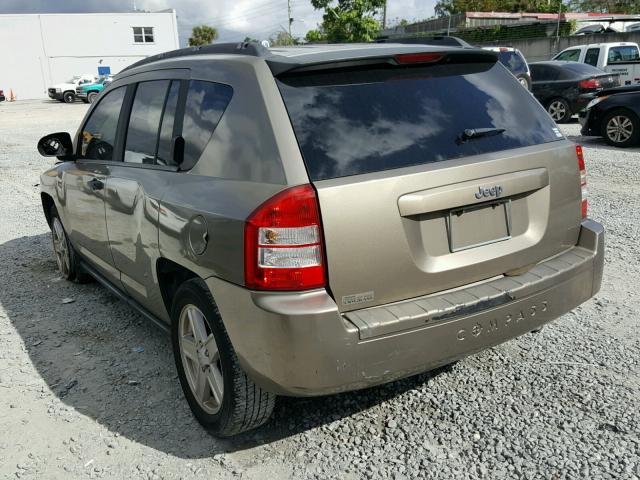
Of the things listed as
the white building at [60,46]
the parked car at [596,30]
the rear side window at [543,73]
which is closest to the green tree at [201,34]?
the white building at [60,46]

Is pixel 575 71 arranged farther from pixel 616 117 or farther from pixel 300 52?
pixel 300 52

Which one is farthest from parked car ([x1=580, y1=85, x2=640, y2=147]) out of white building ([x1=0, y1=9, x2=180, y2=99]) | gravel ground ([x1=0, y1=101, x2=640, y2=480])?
white building ([x1=0, y1=9, x2=180, y2=99])

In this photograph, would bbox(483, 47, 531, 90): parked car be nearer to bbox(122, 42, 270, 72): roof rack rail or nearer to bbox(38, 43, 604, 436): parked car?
bbox(38, 43, 604, 436): parked car

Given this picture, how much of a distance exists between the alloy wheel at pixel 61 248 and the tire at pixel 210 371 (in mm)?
2538

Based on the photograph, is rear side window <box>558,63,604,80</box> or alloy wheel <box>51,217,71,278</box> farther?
rear side window <box>558,63,604,80</box>

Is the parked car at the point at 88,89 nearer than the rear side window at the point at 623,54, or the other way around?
the rear side window at the point at 623,54

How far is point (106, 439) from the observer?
305cm

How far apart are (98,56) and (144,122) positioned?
6192 cm

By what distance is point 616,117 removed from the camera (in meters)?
11.4

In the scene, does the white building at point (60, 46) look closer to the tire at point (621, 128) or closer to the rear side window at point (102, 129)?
the tire at point (621, 128)

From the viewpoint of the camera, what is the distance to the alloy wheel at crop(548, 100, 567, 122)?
601 inches

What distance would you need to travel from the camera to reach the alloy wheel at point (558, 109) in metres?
15.3

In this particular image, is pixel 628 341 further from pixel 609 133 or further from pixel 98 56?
pixel 98 56

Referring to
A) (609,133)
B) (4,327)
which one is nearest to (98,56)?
(609,133)
